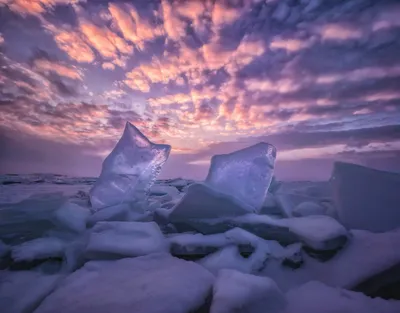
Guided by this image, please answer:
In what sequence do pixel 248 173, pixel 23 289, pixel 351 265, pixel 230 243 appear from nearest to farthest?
pixel 23 289, pixel 351 265, pixel 230 243, pixel 248 173

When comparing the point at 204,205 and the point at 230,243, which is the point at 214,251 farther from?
the point at 204,205

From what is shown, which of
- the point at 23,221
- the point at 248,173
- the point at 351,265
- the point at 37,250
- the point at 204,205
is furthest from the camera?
the point at 248,173

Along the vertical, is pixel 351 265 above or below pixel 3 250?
below

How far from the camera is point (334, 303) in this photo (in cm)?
113

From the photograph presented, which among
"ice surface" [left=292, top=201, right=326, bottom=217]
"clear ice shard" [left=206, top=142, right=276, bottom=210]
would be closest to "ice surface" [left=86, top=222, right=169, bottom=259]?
"clear ice shard" [left=206, top=142, right=276, bottom=210]

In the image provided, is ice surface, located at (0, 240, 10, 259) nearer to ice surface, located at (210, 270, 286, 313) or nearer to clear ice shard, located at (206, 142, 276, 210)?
ice surface, located at (210, 270, 286, 313)

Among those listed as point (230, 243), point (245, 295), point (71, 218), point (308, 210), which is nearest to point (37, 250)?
point (71, 218)

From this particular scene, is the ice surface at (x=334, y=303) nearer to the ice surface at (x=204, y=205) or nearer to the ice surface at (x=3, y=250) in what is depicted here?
the ice surface at (x=204, y=205)

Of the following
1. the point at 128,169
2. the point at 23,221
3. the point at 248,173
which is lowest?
the point at 23,221

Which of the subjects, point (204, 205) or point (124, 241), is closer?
point (124, 241)

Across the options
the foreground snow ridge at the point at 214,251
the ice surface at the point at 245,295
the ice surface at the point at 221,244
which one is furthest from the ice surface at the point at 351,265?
the ice surface at the point at 245,295

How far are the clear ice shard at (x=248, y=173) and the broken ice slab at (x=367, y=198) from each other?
0.85 meters

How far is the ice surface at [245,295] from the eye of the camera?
1.01m

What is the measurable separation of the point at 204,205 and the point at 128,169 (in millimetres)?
1594
